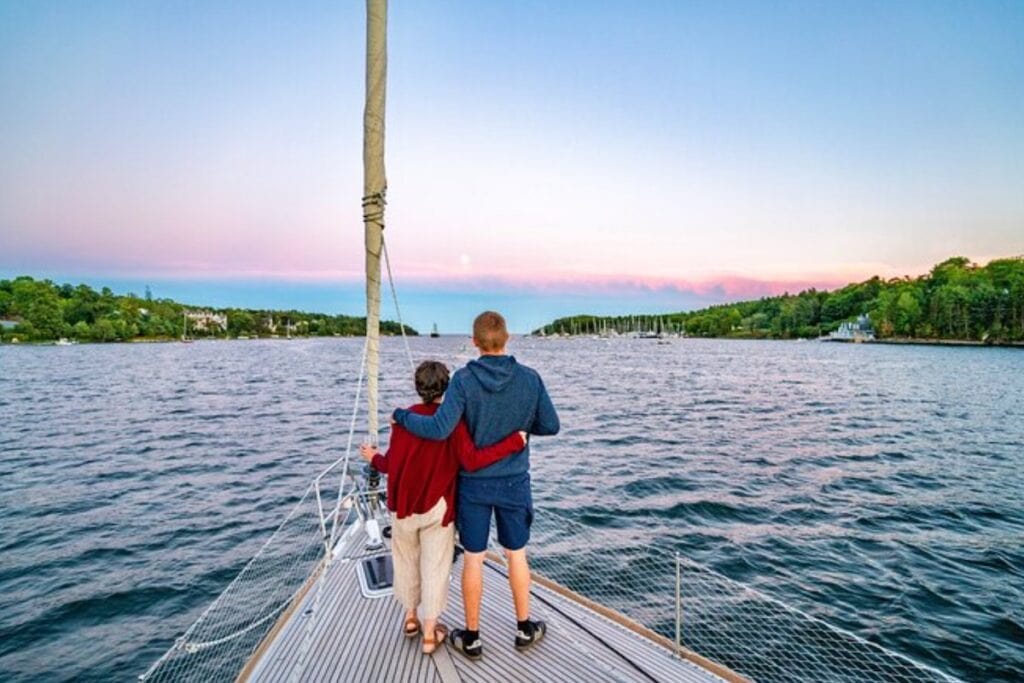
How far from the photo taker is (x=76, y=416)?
22234mm

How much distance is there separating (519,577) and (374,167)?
313 centimetres

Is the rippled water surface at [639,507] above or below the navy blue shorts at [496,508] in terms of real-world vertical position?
below

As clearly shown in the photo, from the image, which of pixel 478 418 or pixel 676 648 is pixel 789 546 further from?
pixel 478 418

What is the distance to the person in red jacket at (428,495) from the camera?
9.39 ft

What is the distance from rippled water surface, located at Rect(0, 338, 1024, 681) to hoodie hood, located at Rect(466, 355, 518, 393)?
20.1ft

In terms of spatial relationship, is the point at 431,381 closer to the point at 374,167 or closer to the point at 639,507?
the point at 374,167

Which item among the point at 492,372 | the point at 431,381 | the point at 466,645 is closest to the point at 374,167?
the point at 431,381

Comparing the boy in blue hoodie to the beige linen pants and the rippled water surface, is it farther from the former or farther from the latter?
the rippled water surface

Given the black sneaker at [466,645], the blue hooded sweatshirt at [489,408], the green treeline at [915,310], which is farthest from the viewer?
the green treeline at [915,310]

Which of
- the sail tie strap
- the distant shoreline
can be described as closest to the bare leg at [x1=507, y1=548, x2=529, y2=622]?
the sail tie strap

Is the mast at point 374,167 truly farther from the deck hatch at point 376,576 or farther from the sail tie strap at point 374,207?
the deck hatch at point 376,576

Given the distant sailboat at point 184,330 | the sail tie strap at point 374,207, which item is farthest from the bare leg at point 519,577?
the distant sailboat at point 184,330

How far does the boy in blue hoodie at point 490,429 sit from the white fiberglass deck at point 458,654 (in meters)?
0.25

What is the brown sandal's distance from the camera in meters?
3.12
